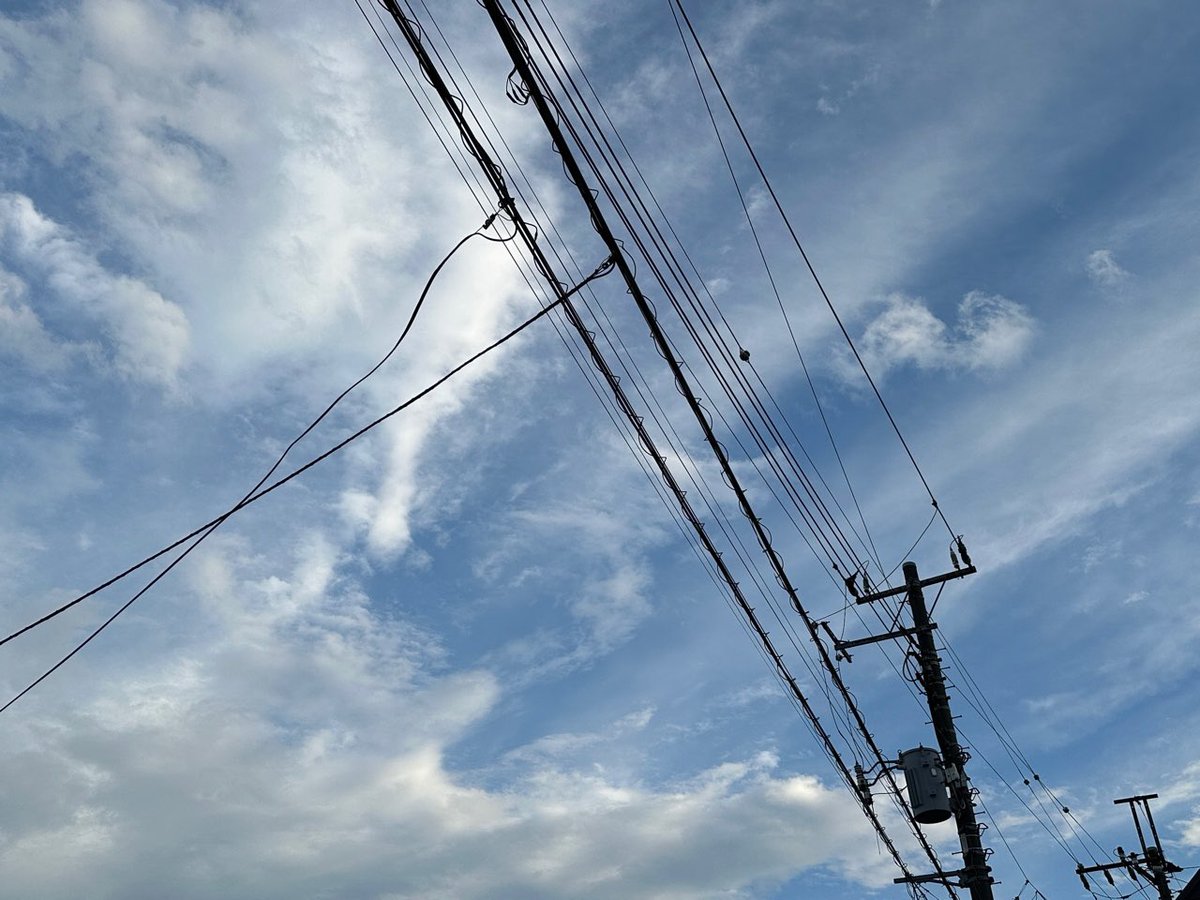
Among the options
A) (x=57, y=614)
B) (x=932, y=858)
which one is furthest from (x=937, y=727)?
(x=57, y=614)

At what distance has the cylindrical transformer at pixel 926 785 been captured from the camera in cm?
1401

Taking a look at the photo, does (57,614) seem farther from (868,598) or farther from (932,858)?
(932,858)

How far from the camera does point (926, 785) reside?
1416 cm

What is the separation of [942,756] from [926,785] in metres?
0.50

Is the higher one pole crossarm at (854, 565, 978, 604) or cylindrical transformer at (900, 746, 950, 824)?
pole crossarm at (854, 565, 978, 604)

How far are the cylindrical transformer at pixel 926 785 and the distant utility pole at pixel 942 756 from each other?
0.01 m

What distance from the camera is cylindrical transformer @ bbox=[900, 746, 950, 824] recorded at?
1401 cm

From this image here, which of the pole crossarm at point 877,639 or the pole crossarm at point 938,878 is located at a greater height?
the pole crossarm at point 877,639

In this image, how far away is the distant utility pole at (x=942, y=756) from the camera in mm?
13484

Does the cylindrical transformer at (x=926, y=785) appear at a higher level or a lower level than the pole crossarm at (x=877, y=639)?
lower

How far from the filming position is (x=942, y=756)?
563 inches

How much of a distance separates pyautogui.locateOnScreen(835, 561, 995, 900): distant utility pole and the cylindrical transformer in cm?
1

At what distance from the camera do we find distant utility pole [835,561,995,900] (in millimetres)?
13484

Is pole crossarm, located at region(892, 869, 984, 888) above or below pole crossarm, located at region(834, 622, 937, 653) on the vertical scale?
below
